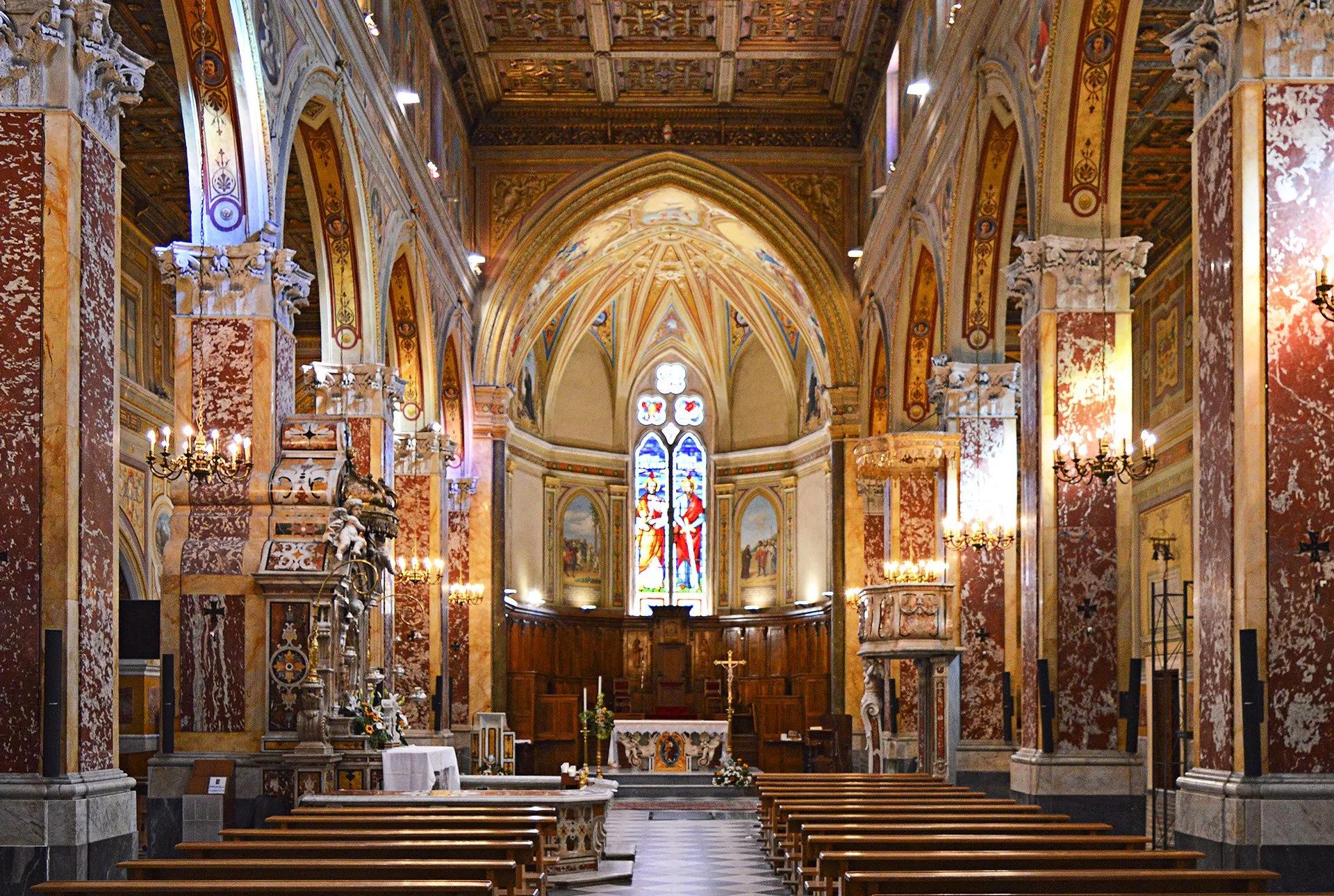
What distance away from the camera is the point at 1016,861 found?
7.94 meters

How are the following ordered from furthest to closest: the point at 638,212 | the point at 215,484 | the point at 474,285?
the point at 638,212 < the point at 474,285 < the point at 215,484

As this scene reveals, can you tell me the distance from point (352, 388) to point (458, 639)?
29.7 ft

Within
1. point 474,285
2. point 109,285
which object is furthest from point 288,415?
point 474,285

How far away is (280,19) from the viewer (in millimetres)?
14086

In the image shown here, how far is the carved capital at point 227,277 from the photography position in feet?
43.5

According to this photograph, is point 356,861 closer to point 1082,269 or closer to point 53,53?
point 53,53

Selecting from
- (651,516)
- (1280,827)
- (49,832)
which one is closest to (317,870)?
(49,832)

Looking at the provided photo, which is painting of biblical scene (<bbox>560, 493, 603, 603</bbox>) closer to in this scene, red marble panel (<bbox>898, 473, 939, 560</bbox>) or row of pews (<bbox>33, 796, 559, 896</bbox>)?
red marble panel (<bbox>898, 473, 939, 560</bbox>)

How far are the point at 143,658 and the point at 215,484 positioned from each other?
26.0 feet

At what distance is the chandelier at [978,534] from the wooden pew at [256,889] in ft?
34.4

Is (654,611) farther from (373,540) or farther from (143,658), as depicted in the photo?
(373,540)

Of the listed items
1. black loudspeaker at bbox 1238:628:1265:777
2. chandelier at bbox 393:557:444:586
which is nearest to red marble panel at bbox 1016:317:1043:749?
black loudspeaker at bbox 1238:628:1265:777

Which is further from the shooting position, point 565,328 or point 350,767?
→ point 565,328

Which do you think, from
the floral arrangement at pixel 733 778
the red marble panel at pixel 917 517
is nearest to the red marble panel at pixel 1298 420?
the red marble panel at pixel 917 517
